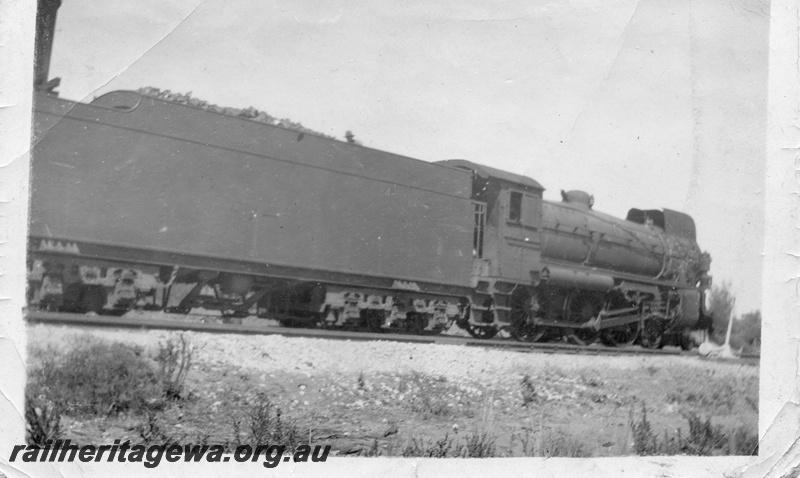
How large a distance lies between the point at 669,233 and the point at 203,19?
4619mm

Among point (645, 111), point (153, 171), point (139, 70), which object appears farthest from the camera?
point (645, 111)

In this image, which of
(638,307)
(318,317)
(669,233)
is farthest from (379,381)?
(638,307)

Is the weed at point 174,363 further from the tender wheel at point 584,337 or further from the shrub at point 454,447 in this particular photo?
the tender wheel at point 584,337

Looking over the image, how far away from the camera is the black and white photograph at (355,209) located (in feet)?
13.4

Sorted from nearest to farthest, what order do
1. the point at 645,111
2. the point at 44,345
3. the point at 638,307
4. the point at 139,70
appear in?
the point at 44,345 < the point at 139,70 < the point at 645,111 < the point at 638,307

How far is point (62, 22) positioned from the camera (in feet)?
13.4

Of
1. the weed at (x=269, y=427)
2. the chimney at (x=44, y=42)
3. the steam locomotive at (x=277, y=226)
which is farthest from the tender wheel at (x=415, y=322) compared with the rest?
the chimney at (x=44, y=42)

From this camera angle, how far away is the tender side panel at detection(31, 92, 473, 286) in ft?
15.1

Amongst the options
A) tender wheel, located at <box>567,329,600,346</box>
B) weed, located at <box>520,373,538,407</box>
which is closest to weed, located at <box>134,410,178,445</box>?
weed, located at <box>520,373,538,407</box>

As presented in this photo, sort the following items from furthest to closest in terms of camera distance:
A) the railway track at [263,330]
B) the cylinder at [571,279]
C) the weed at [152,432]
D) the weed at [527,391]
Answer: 1. the cylinder at [571,279]
2. the weed at [527,391]
3. the railway track at [263,330]
4. the weed at [152,432]

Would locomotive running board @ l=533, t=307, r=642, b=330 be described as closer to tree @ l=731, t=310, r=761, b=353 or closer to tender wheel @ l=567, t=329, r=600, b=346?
tender wheel @ l=567, t=329, r=600, b=346

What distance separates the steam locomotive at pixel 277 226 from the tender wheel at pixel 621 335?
1.82ft

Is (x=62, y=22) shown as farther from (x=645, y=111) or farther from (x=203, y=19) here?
(x=645, y=111)

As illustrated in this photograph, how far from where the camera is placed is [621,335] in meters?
7.75
